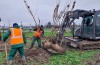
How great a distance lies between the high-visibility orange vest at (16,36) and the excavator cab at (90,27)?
609cm

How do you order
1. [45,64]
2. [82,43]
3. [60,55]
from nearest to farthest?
1. [45,64]
2. [60,55]
3. [82,43]

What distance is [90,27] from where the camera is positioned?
1631cm

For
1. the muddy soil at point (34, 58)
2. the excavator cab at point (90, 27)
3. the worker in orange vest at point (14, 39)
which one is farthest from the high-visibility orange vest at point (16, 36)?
the excavator cab at point (90, 27)

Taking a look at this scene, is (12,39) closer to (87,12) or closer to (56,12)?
(56,12)

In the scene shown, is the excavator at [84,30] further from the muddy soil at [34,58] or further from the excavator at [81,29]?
the muddy soil at [34,58]

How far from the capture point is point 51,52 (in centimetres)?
1354

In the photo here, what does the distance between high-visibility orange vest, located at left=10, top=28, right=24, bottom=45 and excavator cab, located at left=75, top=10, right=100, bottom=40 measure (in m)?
6.09

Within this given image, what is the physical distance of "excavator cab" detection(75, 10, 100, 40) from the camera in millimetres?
15844

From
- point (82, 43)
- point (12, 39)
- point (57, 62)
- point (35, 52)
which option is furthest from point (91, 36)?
point (12, 39)

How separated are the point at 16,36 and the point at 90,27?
6566mm

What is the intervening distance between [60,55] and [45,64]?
253 cm

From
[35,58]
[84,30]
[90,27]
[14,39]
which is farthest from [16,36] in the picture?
[84,30]

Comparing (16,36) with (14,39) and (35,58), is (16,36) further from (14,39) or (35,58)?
(35,58)

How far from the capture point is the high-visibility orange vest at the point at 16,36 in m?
10.9
